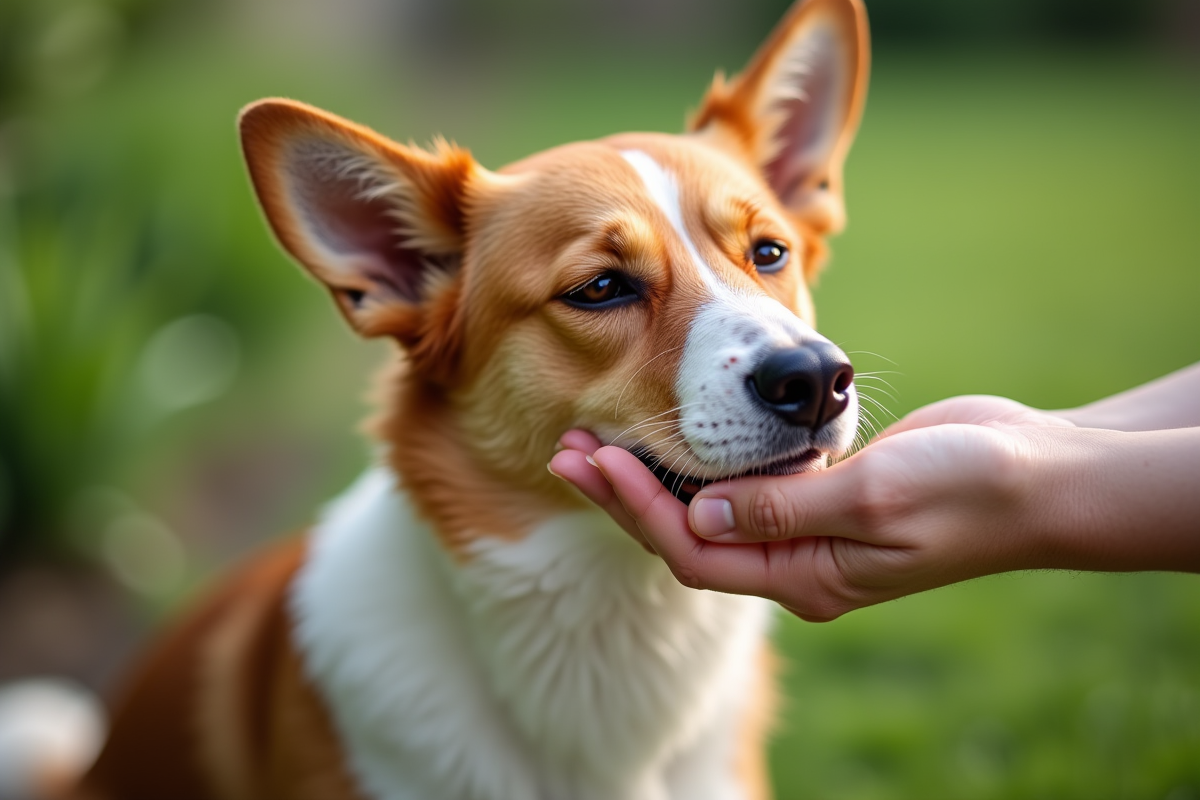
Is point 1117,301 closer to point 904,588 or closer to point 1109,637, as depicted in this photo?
point 1109,637

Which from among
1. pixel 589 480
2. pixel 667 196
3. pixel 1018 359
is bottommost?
pixel 1018 359

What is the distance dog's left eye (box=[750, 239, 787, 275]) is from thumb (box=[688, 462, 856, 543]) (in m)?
0.68

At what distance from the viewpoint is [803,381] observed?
5.78 ft

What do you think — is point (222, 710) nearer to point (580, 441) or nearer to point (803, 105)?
point (580, 441)

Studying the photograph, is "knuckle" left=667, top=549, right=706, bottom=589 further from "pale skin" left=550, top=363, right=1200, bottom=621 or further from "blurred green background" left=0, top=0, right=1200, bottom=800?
"blurred green background" left=0, top=0, right=1200, bottom=800

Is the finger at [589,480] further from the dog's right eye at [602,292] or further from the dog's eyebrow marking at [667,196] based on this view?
the dog's eyebrow marking at [667,196]

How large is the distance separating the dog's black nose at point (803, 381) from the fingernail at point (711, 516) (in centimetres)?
21

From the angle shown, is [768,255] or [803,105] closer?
[768,255]

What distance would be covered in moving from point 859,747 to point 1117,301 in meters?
5.55

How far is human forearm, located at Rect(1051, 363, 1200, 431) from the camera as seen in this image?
2215 millimetres

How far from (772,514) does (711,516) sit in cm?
12

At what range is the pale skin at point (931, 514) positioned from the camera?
166 cm

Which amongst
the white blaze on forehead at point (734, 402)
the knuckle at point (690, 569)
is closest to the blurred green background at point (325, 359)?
the white blaze on forehead at point (734, 402)

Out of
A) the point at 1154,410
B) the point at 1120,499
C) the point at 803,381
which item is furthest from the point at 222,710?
the point at 1154,410
